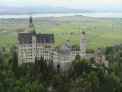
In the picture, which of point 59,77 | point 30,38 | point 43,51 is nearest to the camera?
point 59,77

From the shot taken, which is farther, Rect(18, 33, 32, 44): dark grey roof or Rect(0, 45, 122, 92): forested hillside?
Rect(18, 33, 32, 44): dark grey roof

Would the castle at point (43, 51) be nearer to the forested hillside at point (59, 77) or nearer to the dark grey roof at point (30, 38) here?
the dark grey roof at point (30, 38)

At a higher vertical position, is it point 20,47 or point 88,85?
point 20,47

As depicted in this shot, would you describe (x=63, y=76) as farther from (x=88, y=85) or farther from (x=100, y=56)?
(x=100, y=56)

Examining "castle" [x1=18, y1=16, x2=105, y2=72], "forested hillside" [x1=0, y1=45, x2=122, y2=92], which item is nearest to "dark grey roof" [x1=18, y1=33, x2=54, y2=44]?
"castle" [x1=18, y1=16, x2=105, y2=72]

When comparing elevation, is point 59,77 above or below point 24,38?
below

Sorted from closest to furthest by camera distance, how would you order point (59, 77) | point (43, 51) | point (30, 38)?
1. point (59, 77)
2. point (30, 38)
3. point (43, 51)

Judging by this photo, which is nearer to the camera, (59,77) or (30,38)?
(59,77)

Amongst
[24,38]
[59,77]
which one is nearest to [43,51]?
[24,38]

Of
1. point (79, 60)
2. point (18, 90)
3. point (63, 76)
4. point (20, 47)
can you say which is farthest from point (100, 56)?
point (18, 90)

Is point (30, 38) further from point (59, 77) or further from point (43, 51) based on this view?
point (59, 77)

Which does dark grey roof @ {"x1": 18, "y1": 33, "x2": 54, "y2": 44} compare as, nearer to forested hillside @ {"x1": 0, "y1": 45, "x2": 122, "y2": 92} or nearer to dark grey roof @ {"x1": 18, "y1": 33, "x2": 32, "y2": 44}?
dark grey roof @ {"x1": 18, "y1": 33, "x2": 32, "y2": 44}
